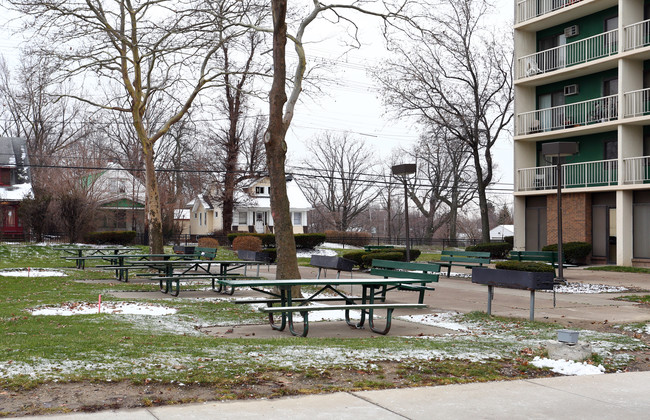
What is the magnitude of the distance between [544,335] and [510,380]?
10.4 ft

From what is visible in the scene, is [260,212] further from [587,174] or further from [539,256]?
[539,256]

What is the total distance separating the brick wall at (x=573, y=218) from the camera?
32.1 m

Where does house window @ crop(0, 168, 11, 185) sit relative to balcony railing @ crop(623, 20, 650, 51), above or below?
below

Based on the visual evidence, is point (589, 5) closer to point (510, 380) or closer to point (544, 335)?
point (544, 335)

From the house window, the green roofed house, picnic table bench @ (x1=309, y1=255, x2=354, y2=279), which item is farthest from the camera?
the green roofed house

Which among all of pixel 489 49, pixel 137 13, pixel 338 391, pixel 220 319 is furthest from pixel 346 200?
pixel 338 391

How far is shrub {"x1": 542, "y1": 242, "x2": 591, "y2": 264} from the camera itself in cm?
3013

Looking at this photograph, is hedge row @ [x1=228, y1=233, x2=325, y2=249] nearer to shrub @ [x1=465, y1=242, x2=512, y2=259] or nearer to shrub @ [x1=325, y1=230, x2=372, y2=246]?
shrub @ [x1=325, y1=230, x2=372, y2=246]

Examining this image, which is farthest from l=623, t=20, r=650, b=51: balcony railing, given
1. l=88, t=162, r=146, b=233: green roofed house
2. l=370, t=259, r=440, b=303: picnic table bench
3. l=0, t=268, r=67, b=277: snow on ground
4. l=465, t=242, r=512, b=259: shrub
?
l=88, t=162, r=146, b=233: green roofed house

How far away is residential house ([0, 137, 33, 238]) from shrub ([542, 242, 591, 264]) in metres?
37.3

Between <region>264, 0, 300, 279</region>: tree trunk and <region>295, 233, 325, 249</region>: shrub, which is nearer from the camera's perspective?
<region>264, 0, 300, 279</region>: tree trunk

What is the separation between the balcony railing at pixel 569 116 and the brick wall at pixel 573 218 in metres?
3.60

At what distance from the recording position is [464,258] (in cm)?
2528

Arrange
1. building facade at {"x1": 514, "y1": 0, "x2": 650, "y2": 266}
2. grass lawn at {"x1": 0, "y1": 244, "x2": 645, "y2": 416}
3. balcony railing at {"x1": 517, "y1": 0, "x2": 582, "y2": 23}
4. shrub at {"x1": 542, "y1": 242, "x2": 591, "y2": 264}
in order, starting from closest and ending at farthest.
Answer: grass lawn at {"x1": 0, "y1": 244, "x2": 645, "y2": 416} < building facade at {"x1": 514, "y1": 0, "x2": 650, "y2": 266} < shrub at {"x1": 542, "y1": 242, "x2": 591, "y2": 264} < balcony railing at {"x1": 517, "y1": 0, "x2": 582, "y2": 23}
